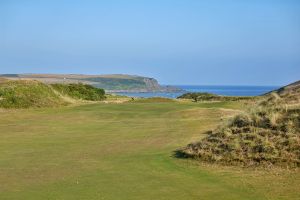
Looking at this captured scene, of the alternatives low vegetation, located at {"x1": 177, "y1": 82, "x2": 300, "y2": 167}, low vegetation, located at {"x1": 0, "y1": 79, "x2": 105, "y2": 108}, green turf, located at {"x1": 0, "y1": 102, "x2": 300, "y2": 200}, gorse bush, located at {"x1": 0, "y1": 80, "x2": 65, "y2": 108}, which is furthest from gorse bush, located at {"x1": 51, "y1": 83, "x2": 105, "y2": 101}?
low vegetation, located at {"x1": 177, "y1": 82, "x2": 300, "y2": 167}

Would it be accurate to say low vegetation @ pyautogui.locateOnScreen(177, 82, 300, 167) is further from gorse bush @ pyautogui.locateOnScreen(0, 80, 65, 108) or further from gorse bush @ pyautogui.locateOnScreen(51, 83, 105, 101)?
gorse bush @ pyautogui.locateOnScreen(51, 83, 105, 101)

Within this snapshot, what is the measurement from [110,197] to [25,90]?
35576 millimetres

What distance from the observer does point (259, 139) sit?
17062 mm

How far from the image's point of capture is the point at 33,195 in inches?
492

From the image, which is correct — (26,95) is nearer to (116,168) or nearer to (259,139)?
(116,168)

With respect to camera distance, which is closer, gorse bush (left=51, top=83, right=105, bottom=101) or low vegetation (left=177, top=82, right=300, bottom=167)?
low vegetation (left=177, top=82, right=300, bottom=167)

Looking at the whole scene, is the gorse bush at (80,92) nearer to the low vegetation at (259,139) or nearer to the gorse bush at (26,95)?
the gorse bush at (26,95)

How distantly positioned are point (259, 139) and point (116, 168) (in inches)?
199

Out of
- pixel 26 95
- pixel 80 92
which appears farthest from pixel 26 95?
pixel 80 92

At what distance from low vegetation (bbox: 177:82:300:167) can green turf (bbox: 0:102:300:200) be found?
92cm

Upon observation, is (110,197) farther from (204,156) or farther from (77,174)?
(204,156)

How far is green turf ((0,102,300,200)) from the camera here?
12734 mm

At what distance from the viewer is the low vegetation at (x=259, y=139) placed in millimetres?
16156

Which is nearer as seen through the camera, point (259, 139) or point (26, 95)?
point (259, 139)
